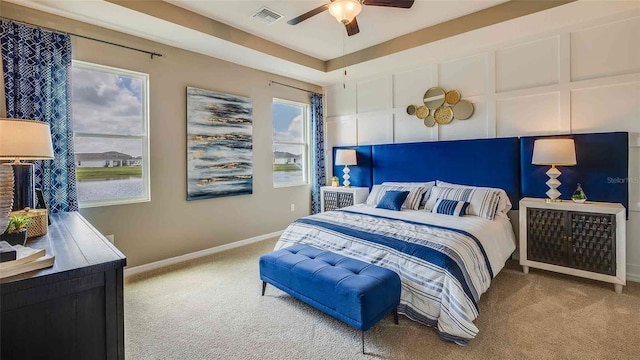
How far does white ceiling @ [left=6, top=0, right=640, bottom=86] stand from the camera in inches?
114

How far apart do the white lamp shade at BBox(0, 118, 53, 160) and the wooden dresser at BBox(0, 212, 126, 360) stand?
86 centimetres

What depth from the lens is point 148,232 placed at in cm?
351

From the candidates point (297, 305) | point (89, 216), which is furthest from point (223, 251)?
point (297, 305)

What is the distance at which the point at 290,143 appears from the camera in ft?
17.2

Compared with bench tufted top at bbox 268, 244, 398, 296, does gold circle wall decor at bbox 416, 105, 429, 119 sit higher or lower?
higher

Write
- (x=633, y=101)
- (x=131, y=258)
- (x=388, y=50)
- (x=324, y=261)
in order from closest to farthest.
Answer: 1. (x=324, y=261)
2. (x=633, y=101)
3. (x=131, y=258)
4. (x=388, y=50)

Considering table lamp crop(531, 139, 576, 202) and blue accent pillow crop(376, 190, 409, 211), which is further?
blue accent pillow crop(376, 190, 409, 211)

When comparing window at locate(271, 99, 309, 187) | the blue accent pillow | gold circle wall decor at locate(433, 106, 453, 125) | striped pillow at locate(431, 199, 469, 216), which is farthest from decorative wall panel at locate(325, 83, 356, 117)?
striped pillow at locate(431, 199, 469, 216)

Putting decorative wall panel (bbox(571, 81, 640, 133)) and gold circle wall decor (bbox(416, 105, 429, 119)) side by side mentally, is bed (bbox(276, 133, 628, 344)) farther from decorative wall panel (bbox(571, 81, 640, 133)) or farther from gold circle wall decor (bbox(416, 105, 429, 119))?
gold circle wall decor (bbox(416, 105, 429, 119))

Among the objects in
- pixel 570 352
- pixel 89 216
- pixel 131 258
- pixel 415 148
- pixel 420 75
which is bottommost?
pixel 570 352

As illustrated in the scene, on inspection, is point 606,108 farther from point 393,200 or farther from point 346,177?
point 346,177

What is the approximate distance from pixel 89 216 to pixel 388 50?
409 centimetres

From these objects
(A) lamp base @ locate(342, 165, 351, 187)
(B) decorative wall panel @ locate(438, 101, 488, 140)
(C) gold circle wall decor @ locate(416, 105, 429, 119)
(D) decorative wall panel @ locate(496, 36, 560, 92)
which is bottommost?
(A) lamp base @ locate(342, 165, 351, 187)

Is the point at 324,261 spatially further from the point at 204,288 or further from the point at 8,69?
the point at 8,69
